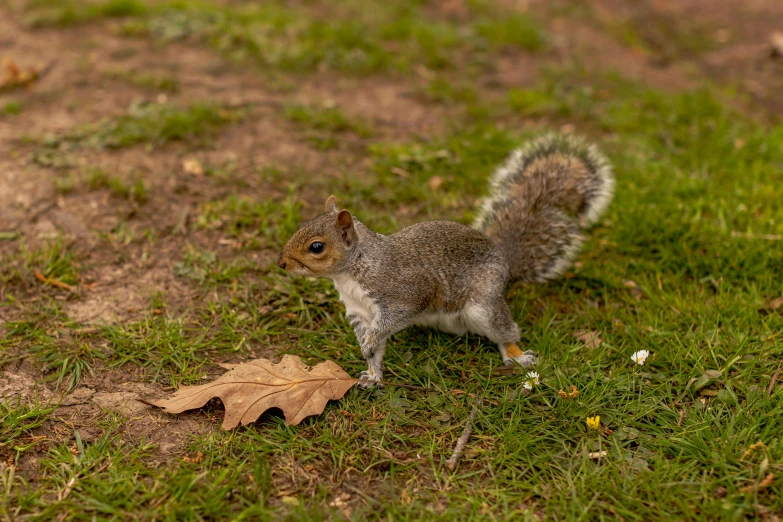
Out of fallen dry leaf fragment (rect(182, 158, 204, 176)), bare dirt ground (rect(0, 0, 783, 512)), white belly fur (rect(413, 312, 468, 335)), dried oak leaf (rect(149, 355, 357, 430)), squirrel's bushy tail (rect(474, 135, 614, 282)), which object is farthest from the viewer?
fallen dry leaf fragment (rect(182, 158, 204, 176))

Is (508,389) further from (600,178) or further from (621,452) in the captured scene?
(600,178)

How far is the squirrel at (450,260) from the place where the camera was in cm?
259

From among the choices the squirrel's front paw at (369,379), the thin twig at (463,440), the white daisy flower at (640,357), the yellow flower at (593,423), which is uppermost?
the white daisy flower at (640,357)

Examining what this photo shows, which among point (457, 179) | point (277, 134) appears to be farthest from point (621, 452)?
point (277, 134)

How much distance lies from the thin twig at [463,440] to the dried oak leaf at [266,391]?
0.45m

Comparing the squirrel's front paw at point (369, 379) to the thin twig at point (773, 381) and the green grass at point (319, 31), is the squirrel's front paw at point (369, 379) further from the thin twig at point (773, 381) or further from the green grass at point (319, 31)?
the green grass at point (319, 31)

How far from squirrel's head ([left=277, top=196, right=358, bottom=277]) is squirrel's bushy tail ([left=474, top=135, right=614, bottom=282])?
0.76 m

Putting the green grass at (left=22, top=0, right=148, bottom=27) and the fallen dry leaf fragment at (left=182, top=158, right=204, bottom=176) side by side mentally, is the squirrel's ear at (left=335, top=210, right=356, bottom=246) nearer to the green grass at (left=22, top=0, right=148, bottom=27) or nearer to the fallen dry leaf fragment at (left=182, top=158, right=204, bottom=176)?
the fallen dry leaf fragment at (left=182, top=158, right=204, bottom=176)

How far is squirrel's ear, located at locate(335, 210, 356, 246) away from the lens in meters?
2.51

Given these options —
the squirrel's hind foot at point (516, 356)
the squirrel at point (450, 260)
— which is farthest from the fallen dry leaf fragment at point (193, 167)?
the squirrel's hind foot at point (516, 356)

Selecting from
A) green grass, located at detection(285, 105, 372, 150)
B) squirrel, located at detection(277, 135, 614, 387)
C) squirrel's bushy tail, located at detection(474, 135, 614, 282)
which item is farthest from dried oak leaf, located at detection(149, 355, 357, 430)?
green grass, located at detection(285, 105, 372, 150)

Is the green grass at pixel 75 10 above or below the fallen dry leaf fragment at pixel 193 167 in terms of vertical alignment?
above

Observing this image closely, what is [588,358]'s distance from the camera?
274cm

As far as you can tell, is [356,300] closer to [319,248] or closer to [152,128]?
[319,248]
